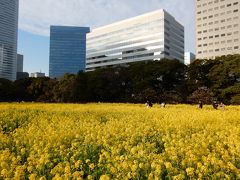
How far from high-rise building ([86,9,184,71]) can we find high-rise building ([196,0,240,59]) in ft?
26.4

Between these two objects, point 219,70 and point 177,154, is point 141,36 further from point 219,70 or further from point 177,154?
point 177,154

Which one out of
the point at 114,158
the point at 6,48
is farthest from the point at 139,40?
the point at 114,158

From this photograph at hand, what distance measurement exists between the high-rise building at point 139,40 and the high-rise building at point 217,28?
8057 millimetres

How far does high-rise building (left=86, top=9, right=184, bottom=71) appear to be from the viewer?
376 ft

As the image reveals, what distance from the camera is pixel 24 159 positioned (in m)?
7.63

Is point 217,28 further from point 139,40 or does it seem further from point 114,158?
point 114,158

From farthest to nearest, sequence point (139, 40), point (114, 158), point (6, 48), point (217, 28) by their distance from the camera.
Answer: point (6, 48) → point (217, 28) → point (139, 40) → point (114, 158)

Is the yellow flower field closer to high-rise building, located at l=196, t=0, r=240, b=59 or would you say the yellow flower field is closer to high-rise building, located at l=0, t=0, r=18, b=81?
high-rise building, located at l=196, t=0, r=240, b=59

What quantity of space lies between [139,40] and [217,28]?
27.5 metres

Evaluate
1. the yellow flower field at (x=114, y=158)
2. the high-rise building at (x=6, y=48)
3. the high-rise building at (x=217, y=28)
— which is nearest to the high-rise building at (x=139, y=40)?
the high-rise building at (x=217, y=28)

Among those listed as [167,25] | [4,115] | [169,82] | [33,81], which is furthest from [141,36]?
[4,115]

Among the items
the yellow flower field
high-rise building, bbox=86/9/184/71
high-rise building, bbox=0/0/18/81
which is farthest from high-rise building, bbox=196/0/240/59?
the yellow flower field

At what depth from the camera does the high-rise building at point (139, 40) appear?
11470 cm

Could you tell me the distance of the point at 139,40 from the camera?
4771 inches
